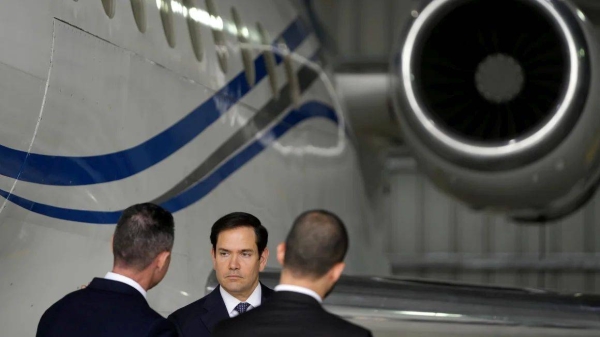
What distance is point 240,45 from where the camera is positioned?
18.1 ft

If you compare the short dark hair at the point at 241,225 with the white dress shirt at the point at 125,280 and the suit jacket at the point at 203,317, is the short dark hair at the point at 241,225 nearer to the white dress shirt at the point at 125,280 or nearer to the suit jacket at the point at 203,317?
the suit jacket at the point at 203,317

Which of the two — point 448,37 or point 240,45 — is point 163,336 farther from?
point 448,37

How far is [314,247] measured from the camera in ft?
6.80

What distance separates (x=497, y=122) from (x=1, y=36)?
3.41 meters

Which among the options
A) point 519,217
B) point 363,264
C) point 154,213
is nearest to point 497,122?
point 519,217

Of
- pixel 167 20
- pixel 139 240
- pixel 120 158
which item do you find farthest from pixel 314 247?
pixel 167 20

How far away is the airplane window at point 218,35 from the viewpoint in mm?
5121

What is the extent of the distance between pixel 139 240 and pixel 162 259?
0.08 metres

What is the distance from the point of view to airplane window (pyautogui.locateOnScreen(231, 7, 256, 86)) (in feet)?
18.2

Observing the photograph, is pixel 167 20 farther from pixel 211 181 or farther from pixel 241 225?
pixel 241 225

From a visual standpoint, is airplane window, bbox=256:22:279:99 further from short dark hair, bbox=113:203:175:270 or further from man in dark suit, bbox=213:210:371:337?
man in dark suit, bbox=213:210:371:337

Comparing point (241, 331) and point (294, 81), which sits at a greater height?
point (294, 81)

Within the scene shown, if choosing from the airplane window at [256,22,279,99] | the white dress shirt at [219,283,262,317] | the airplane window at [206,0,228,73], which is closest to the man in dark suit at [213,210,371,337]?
the white dress shirt at [219,283,262,317]

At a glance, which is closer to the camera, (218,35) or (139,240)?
(139,240)
